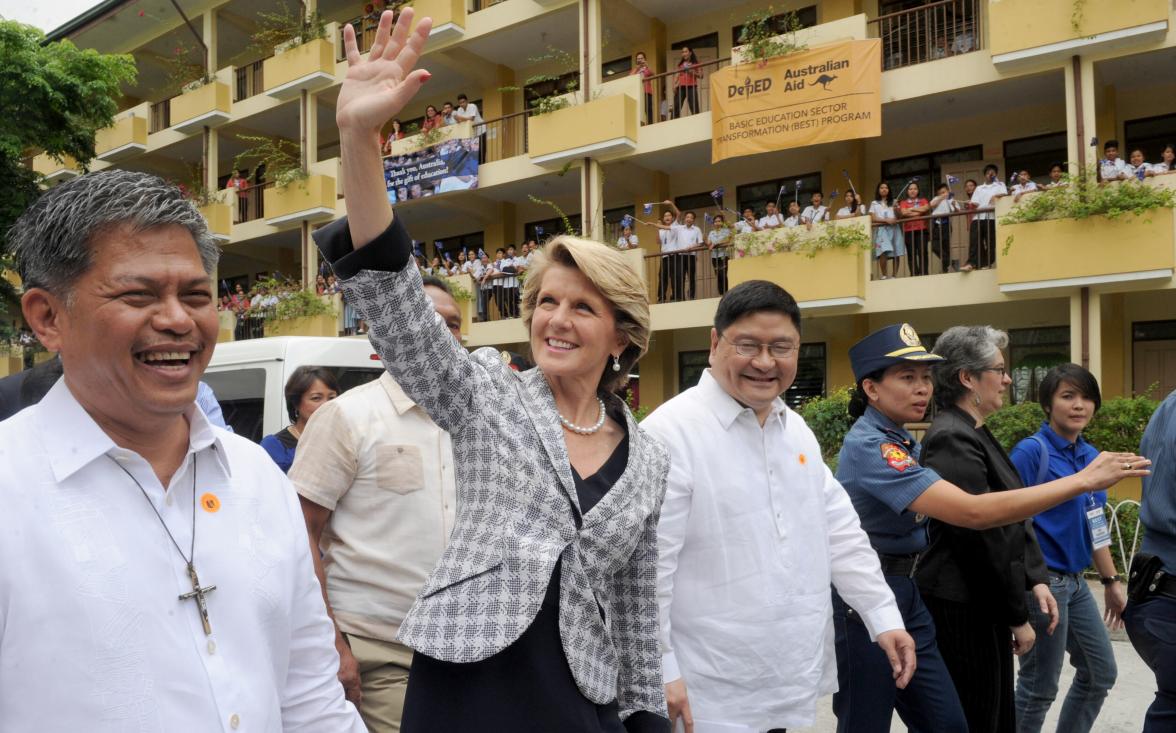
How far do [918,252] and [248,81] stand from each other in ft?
59.4

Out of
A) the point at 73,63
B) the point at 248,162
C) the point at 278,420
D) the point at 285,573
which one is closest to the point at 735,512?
the point at 285,573

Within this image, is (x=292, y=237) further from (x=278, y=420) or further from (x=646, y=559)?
(x=646, y=559)

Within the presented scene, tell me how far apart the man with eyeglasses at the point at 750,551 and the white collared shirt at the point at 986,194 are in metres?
12.7

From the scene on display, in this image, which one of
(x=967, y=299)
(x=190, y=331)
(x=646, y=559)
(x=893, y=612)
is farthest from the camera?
(x=967, y=299)

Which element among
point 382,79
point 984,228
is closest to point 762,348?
point 382,79

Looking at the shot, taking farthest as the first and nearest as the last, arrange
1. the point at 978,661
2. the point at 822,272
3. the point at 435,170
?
1. the point at 435,170
2. the point at 822,272
3. the point at 978,661

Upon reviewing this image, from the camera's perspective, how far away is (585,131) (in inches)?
698

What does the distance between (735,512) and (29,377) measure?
8.34 feet

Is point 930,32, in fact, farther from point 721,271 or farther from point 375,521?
point 375,521

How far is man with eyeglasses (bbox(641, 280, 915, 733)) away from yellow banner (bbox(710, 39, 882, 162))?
12.9m

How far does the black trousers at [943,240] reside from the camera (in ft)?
48.9

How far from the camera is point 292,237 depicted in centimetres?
2492

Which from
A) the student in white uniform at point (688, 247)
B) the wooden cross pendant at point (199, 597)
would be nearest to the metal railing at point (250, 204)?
the student in white uniform at point (688, 247)

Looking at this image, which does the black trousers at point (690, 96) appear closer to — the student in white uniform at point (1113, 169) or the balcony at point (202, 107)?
the student in white uniform at point (1113, 169)
